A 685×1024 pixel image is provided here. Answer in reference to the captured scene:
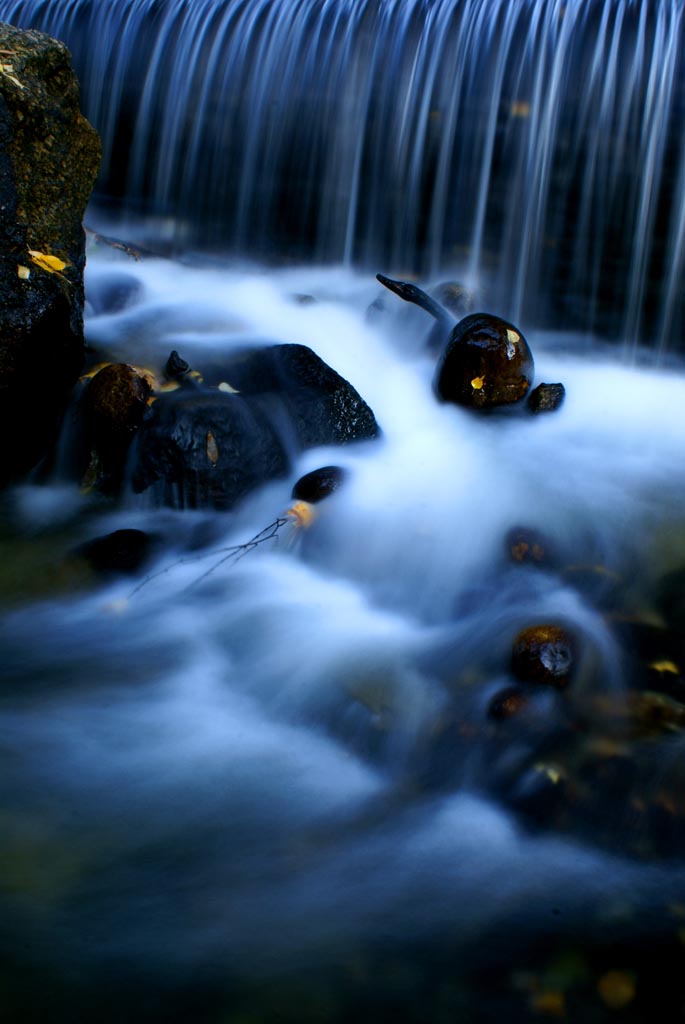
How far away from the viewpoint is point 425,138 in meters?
7.09

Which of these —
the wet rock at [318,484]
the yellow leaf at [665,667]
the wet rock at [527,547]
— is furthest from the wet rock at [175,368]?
the yellow leaf at [665,667]

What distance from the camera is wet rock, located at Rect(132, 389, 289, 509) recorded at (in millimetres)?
4297

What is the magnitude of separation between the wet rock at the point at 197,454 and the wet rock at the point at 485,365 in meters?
1.42

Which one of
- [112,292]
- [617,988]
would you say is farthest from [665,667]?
[112,292]

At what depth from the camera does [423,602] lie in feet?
12.6

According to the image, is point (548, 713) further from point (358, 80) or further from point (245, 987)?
point (358, 80)

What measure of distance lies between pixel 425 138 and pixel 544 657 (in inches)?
204

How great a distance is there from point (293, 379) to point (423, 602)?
1.58 m

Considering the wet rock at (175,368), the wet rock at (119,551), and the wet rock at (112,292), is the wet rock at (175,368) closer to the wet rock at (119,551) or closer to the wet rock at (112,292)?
the wet rock at (119,551)

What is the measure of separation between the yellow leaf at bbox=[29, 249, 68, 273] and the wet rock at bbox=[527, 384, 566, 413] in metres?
2.69

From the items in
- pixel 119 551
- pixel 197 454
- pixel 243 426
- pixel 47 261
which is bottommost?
pixel 119 551

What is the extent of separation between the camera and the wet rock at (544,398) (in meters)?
5.32

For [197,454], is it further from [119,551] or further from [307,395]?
[307,395]

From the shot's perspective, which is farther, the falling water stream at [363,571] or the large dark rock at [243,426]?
the large dark rock at [243,426]
